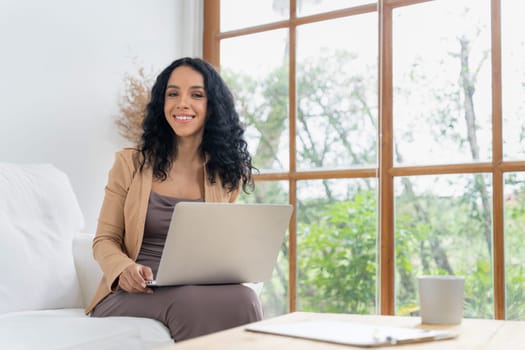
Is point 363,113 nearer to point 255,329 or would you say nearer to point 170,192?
point 170,192

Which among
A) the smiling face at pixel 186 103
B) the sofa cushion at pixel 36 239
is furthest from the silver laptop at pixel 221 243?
the smiling face at pixel 186 103

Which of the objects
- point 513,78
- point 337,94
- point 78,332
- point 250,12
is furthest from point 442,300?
point 250,12

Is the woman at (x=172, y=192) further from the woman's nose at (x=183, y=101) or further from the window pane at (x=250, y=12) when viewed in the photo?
the window pane at (x=250, y=12)

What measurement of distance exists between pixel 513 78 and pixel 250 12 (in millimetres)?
1353

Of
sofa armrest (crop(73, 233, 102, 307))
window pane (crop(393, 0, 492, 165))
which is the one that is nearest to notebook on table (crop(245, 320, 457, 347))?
sofa armrest (crop(73, 233, 102, 307))

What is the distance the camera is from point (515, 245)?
2.57 meters

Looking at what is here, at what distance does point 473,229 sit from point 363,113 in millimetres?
664

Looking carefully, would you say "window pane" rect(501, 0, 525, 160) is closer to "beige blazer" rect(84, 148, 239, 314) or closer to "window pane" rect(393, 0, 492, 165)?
"window pane" rect(393, 0, 492, 165)

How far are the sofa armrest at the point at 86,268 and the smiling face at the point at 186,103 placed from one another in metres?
0.48

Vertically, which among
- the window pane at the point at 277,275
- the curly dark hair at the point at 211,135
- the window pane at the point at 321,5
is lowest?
the window pane at the point at 277,275

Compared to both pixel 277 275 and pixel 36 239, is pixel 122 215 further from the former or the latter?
pixel 277 275

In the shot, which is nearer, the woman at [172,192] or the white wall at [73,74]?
the woman at [172,192]

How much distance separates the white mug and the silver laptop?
568 mm

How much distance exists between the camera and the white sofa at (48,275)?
1739 mm
